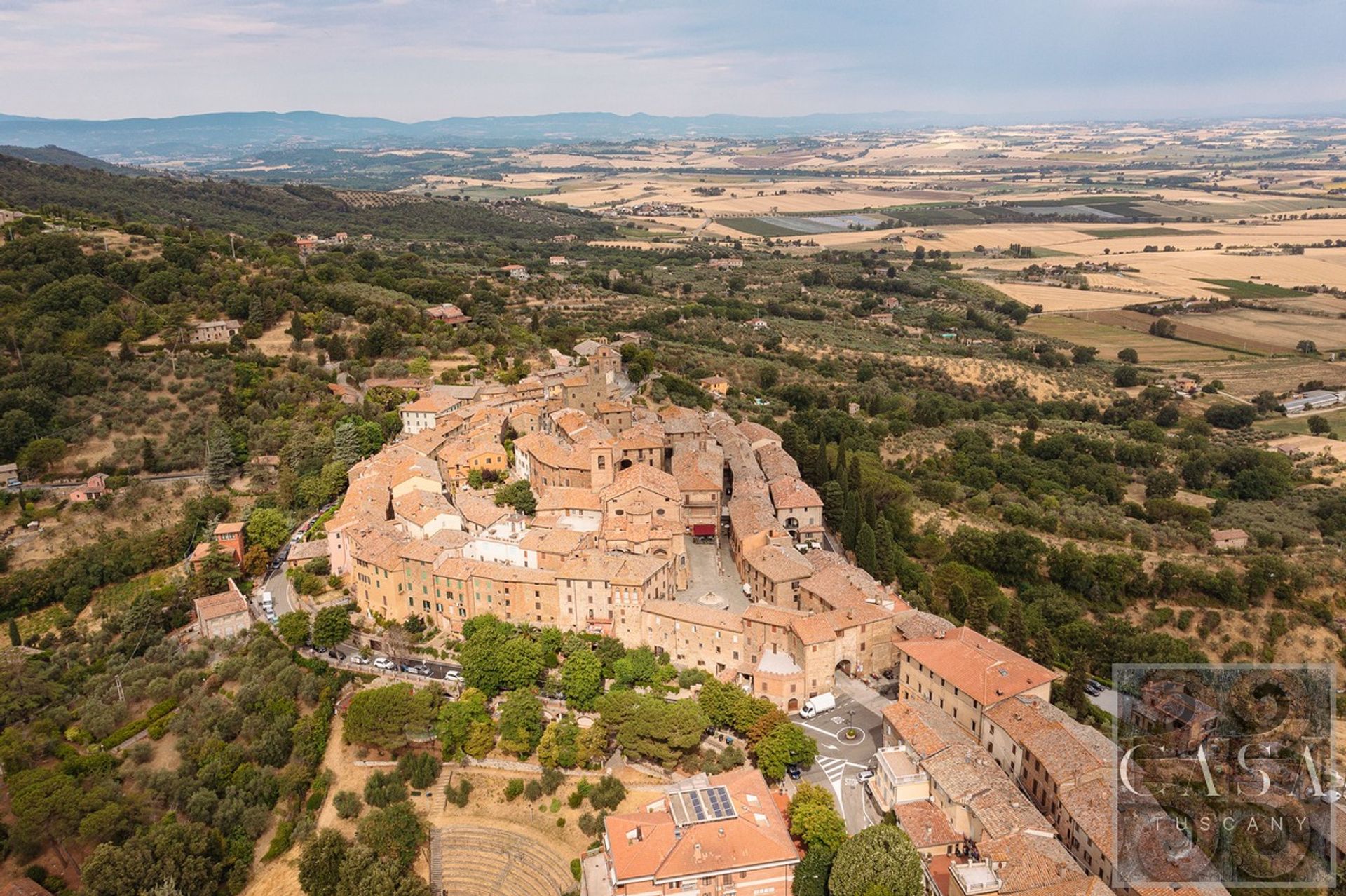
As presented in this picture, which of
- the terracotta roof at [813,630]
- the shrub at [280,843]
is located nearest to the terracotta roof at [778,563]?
the terracotta roof at [813,630]

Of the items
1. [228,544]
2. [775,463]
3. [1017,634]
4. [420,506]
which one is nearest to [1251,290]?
[775,463]

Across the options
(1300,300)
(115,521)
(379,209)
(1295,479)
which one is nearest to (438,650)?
(115,521)

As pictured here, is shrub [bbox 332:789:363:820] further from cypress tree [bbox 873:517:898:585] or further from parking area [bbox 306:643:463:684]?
cypress tree [bbox 873:517:898:585]

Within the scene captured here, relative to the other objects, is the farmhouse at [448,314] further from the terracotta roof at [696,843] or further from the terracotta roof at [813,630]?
the terracotta roof at [696,843]

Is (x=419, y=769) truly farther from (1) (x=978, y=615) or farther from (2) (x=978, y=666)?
(1) (x=978, y=615)

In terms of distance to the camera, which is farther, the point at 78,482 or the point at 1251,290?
the point at 1251,290

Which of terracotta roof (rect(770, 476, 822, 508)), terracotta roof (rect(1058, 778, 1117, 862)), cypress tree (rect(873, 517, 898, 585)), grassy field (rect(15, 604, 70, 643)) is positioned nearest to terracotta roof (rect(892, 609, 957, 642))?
cypress tree (rect(873, 517, 898, 585))
